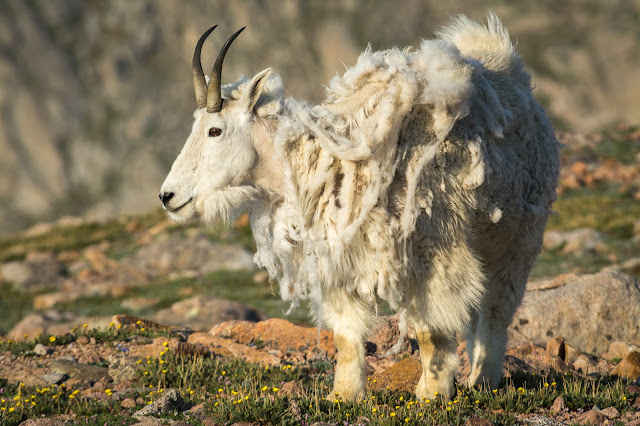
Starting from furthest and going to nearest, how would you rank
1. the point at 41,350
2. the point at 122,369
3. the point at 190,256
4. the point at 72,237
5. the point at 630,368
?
1. the point at 72,237
2. the point at 190,256
3. the point at 41,350
4. the point at 630,368
5. the point at 122,369

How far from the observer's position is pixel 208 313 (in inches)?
572

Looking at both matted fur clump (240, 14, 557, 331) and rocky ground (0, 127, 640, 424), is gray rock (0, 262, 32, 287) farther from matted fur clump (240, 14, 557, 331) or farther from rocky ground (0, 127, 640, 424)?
matted fur clump (240, 14, 557, 331)

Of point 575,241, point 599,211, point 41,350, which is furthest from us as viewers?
point 599,211

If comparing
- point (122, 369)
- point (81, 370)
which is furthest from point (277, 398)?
point (81, 370)

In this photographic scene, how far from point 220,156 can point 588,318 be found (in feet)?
21.3

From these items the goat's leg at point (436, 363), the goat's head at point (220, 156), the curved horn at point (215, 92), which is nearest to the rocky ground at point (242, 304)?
the goat's leg at point (436, 363)

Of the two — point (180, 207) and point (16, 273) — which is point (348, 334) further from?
point (16, 273)

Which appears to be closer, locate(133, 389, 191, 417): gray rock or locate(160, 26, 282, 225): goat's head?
locate(160, 26, 282, 225): goat's head

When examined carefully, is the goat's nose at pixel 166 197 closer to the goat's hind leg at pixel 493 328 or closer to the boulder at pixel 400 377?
the boulder at pixel 400 377

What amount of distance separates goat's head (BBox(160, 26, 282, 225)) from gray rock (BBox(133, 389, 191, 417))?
5.17ft

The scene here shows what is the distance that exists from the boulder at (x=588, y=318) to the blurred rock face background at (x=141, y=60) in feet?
286

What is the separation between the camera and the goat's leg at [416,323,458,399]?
6797mm

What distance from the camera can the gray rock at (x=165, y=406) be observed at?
665 centimetres

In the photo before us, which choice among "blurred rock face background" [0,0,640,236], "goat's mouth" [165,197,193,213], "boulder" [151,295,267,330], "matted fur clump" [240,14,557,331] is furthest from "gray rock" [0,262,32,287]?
"blurred rock face background" [0,0,640,236]
